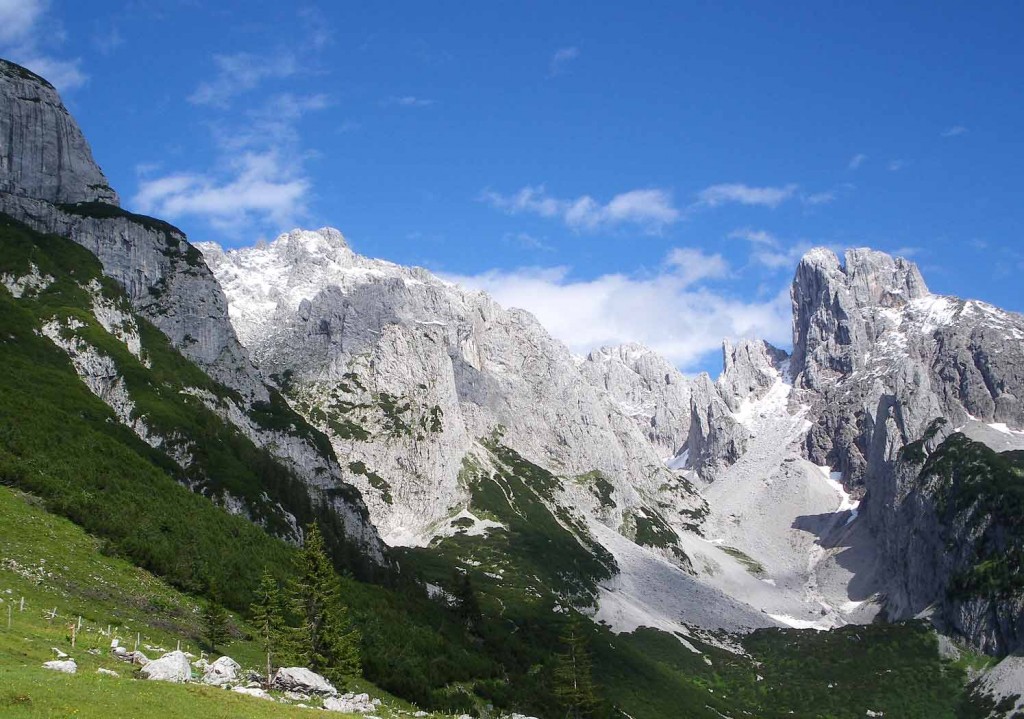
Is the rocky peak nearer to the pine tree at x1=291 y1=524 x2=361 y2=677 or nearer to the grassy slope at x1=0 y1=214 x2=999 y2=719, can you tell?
the grassy slope at x1=0 y1=214 x2=999 y2=719

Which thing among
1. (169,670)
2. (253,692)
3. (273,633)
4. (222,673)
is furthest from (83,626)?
(273,633)

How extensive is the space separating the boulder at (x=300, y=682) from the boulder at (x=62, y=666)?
13.3 meters

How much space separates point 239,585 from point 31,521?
71.9ft

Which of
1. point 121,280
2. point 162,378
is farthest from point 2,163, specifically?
point 162,378

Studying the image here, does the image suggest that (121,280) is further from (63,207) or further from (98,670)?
(98,670)

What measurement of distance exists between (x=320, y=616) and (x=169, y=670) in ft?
89.7

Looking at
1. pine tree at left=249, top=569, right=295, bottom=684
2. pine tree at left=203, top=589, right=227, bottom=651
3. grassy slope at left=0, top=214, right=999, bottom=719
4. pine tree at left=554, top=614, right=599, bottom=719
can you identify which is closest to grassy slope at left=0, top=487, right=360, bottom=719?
grassy slope at left=0, top=214, right=999, bottom=719

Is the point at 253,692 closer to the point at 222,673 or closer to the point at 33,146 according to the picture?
the point at 222,673

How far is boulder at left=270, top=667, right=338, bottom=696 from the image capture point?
52.1m

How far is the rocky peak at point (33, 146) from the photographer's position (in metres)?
186

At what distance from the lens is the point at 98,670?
138 feet

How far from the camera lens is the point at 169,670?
145ft

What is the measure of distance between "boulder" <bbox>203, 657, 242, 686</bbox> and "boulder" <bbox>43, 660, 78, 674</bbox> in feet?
26.4

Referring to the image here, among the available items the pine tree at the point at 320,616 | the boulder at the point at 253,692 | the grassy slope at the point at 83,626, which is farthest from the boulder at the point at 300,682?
the pine tree at the point at 320,616
